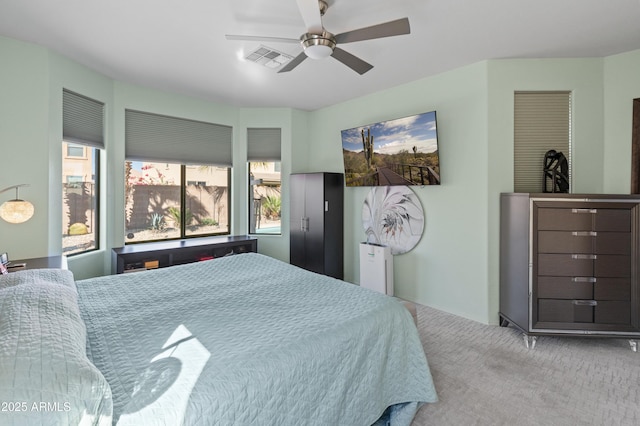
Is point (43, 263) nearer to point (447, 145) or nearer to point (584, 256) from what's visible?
point (447, 145)

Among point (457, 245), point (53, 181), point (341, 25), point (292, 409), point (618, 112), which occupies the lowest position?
point (292, 409)

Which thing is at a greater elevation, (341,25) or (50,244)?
(341,25)

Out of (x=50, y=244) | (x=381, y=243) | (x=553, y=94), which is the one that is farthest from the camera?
(x=381, y=243)

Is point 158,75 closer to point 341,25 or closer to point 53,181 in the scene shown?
point 53,181

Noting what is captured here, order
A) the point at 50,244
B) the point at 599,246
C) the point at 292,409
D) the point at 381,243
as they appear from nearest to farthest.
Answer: the point at 292,409
the point at 599,246
the point at 50,244
the point at 381,243

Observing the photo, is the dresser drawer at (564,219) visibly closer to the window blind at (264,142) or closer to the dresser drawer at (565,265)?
the dresser drawer at (565,265)

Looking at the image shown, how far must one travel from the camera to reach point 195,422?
1.01m

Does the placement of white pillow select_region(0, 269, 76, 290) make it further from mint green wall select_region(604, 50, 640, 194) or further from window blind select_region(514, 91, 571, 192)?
mint green wall select_region(604, 50, 640, 194)

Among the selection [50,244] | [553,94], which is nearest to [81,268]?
[50,244]

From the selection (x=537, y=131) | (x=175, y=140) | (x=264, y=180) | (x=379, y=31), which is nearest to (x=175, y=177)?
(x=175, y=140)

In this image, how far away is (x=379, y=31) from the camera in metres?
2.05

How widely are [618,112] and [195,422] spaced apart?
4.44 metres

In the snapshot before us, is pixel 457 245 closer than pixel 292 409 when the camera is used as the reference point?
No

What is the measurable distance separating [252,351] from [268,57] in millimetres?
2688
